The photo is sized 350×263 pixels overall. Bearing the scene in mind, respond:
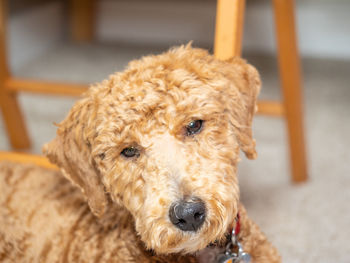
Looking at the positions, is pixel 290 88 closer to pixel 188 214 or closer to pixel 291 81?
pixel 291 81

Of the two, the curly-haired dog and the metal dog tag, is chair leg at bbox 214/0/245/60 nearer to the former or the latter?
the curly-haired dog

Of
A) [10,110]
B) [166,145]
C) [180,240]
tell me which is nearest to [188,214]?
[180,240]

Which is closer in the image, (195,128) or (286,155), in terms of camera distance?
(195,128)

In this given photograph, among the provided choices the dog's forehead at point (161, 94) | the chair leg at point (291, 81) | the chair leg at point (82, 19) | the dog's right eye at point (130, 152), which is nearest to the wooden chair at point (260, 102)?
the chair leg at point (291, 81)

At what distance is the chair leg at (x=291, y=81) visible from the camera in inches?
64.5

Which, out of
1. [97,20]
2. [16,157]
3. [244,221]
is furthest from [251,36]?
[244,221]

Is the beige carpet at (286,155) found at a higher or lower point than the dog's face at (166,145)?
lower

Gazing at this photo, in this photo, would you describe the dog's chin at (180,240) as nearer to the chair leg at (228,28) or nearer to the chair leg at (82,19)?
the chair leg at (228,28)

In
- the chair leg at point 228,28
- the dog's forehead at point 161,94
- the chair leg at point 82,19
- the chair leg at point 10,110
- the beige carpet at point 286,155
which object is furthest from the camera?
the chair leg at point 82,19

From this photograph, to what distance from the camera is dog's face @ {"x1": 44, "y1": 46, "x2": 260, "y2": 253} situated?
880mm

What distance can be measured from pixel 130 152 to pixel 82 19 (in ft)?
9.71

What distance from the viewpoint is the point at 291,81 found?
1.74m

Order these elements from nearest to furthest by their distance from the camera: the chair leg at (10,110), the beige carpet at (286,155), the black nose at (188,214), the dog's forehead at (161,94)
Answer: the black nose at (188,214) < the dog's forehead at (161,94) < the beige carpet at (286,155) < the chair leg at (10,110)

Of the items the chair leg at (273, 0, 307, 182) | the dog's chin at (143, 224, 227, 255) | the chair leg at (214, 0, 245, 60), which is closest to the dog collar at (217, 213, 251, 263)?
the dog's chin at (143, 224, 227, 255)
